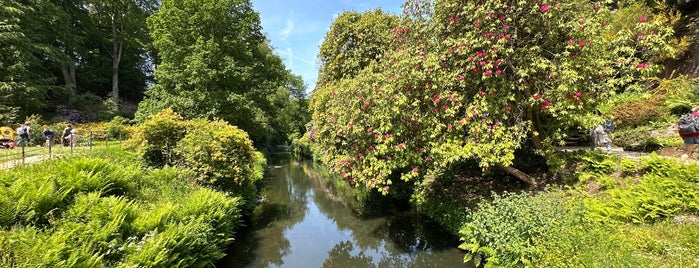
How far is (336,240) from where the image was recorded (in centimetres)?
1194

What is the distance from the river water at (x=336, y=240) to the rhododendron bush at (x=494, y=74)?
2.53 m

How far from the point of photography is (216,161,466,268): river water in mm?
9820

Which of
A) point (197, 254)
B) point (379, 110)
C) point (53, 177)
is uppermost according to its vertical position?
point (379, 110)

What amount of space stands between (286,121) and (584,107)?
142 feet

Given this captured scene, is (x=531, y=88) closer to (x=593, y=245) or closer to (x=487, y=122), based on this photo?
(x=487, y=122)

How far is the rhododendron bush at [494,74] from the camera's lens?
7637mm

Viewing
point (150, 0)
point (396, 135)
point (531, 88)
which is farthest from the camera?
point (150, 0)

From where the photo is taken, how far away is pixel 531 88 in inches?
348

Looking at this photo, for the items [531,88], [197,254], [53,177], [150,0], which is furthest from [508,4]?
[150,0]

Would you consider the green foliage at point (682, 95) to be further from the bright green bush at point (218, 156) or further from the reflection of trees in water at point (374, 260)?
the bright green bush at point (218, 156)

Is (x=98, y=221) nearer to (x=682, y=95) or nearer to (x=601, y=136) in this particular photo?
(x=601, y=136)

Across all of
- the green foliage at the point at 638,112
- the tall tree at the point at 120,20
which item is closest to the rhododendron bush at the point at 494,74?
the green foliage at the point at 638,112

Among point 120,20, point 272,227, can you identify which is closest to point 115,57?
point 120,20

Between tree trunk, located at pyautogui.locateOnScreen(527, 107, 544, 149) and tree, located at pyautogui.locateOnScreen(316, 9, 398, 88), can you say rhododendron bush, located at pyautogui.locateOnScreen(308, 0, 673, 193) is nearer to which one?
tree trunk, located at pyautogui.locateOnScreen(527, 107, 544, 149)
